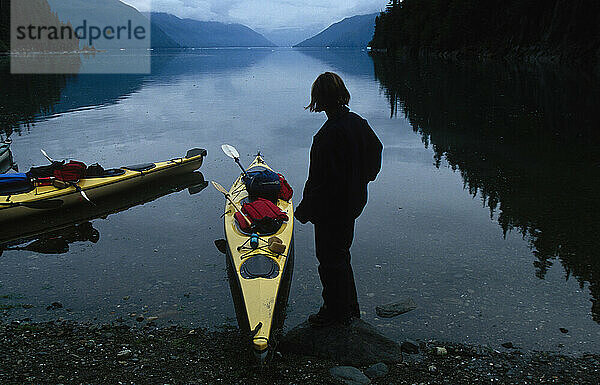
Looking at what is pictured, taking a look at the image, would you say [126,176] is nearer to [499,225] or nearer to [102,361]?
[102,361]

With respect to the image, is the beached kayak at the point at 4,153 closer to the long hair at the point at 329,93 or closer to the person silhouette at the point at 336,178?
the person silhouette at the point at 336,178

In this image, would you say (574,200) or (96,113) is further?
(96,113)

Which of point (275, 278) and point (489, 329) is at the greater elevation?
point (275, 278)

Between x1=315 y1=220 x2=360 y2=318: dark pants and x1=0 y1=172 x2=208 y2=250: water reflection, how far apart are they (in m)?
6.21

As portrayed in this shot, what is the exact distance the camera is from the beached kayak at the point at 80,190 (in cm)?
1041

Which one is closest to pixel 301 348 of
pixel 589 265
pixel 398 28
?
pixel 589 265

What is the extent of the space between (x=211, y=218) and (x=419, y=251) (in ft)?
15.8

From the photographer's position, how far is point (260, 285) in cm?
630

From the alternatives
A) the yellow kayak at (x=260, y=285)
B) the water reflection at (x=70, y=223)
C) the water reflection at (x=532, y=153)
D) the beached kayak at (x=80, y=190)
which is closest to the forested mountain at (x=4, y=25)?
the water reflection at (x=532, y=153)

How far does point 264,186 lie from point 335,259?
13.0ft

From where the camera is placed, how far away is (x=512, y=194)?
39.3 ft

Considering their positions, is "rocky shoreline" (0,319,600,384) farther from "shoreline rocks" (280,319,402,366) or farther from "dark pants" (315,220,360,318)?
"dark pants" (315,220,360,318)

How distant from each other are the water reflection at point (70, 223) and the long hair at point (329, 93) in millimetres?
6801

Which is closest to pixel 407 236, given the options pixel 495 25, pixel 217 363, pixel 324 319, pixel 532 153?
pixel 324 319
